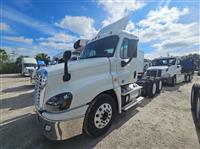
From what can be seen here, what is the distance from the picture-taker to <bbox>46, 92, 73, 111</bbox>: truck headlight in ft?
9.55

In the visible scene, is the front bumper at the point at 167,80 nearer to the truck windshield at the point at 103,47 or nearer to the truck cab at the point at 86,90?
the truck cab at the point at 86,90

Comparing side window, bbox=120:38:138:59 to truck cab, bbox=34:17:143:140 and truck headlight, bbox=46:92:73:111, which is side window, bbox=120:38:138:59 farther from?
truck headlight, bbox=46:92:73:111

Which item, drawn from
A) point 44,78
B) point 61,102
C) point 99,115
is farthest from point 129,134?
point 44,78

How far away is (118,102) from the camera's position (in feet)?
13.3

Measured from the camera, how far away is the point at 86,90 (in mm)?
3180

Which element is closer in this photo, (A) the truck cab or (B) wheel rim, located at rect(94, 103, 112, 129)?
(A) the truck cab

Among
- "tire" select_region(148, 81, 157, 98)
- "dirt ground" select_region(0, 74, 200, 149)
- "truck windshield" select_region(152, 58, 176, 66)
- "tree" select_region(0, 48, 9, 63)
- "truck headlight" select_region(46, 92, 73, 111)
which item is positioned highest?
"tree" select_region(0, 48, 9, 63)

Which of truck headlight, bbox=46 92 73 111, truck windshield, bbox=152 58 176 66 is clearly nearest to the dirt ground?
truck headlight, bbox=46 92 73 111

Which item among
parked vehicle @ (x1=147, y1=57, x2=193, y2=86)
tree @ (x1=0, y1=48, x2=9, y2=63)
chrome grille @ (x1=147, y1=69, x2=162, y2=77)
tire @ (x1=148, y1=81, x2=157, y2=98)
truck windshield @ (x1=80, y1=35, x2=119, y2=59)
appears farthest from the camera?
tree @ (x1=0, y1=48, x2=9, y2=63)

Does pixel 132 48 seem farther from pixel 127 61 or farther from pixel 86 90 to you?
pixel 86 90

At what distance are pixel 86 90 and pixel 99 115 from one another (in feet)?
2.56

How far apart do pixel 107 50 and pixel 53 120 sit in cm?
244

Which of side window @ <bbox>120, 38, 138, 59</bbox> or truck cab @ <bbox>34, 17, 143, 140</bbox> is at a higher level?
side window @ <bbox>120, 38, 138, 59</bbox>

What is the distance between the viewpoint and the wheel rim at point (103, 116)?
3484 mm
